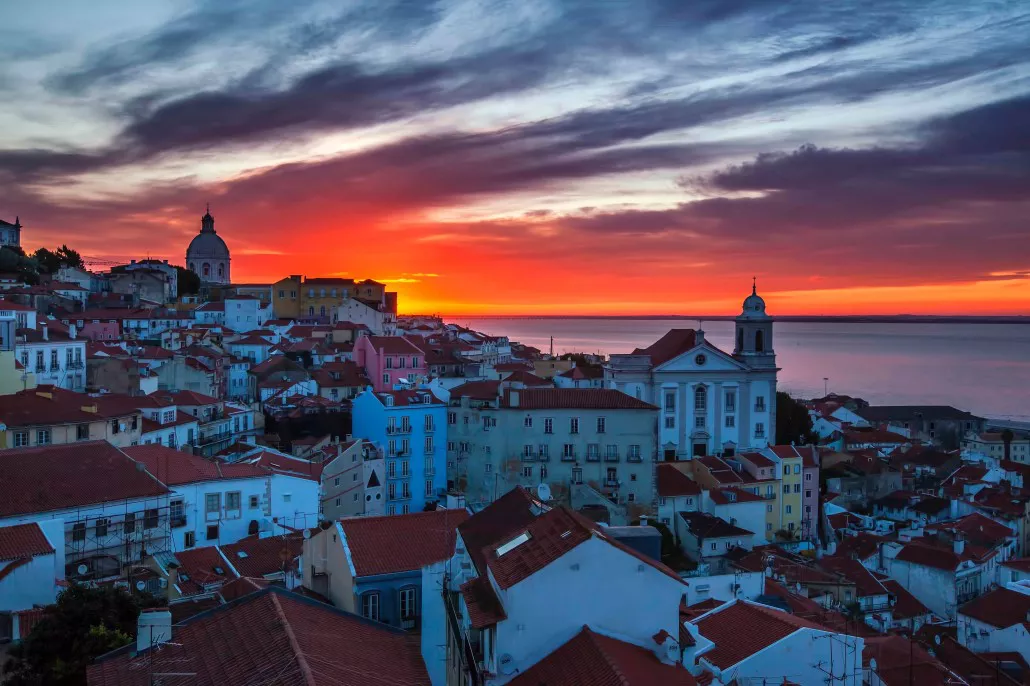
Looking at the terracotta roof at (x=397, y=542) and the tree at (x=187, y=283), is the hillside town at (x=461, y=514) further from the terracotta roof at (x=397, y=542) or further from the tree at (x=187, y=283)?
the tree at (x=187, y=283)

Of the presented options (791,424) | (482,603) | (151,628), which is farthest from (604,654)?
(791,424)

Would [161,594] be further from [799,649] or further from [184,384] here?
[184,384]

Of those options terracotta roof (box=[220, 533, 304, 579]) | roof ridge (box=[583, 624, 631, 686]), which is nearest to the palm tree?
terracotta roof (box=[220, 533, 304, 579])

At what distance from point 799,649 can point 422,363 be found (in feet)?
127

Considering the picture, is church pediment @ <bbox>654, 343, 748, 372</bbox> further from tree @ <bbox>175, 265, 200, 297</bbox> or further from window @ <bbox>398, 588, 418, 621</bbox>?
tree @ <bbox>175, 265, 200, 297</bbox>

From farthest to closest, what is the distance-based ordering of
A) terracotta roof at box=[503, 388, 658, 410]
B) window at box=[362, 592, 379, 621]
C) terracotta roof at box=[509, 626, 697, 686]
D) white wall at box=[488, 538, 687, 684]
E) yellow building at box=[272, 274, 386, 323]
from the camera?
yellow building at box=[272, 274, 386, 323] → terracotta roof at box=[503, 388, 658, 410] → window at box=[362, 592, 379, 621] → white wall at box=[488, 538, 687, 684] → terracotta roof at box=[509, 626, 697, 686]

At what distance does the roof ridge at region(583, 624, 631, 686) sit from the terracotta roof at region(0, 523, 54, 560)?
1030 cm

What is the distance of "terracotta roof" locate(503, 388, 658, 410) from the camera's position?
3438 centimetres

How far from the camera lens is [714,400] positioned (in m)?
48.3

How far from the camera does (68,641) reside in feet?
37.4

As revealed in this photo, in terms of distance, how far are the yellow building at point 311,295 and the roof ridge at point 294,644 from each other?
7208 centimetres

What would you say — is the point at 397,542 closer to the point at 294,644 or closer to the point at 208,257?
the point at 294,644

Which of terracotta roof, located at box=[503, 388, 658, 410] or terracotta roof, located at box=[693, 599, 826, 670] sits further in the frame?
terracotta roof, located at box=[503, 388, 658, 410]

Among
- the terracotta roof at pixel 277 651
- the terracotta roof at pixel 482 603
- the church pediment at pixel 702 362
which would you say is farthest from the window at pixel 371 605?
the church pediment at pixel 702 362
